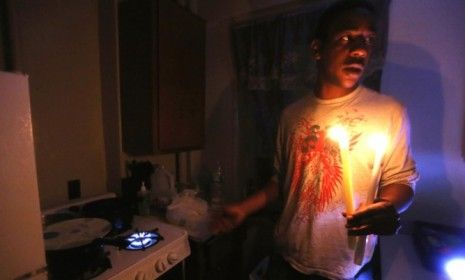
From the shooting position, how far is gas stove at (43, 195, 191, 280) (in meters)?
1.00

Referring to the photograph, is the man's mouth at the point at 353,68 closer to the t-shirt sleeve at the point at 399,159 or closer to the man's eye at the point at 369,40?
the man's eye at the point at 369,40

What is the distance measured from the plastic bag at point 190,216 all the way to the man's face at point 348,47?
103 cm

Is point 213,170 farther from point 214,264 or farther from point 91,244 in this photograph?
point 91,244

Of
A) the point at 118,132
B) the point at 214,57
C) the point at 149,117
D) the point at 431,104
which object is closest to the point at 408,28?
the point at 431,104

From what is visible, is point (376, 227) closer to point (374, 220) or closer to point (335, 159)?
point (374, 220)

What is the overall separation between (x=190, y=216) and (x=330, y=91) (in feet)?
3.32

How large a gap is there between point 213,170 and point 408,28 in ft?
5.63

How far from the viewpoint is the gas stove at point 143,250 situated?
39.4 inches

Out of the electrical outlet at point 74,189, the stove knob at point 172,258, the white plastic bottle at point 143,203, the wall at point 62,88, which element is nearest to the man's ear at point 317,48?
the stove knob at point 172,258

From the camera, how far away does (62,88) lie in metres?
1.49

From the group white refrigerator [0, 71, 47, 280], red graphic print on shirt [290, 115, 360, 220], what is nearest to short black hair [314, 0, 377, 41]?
red graphic print on shirt [290, 115, 360, 220]

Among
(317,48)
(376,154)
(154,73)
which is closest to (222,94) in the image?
(154,73)

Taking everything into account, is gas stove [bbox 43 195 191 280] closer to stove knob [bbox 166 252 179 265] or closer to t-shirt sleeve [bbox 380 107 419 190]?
stove knob [bbox 166 252 179 265]

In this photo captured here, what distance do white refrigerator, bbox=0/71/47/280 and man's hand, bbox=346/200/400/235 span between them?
80 cm
